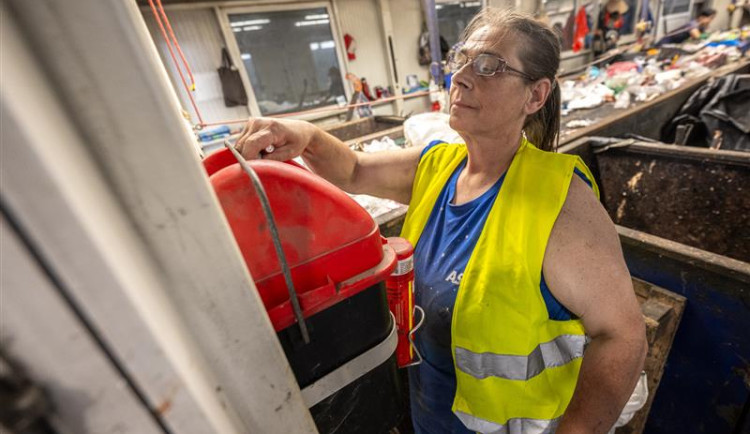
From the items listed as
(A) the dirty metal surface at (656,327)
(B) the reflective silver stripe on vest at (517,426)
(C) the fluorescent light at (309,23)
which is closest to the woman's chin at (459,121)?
(B) the reflective silver stripe on vest at (517,426)

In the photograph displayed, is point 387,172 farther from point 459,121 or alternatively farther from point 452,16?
point 452,16

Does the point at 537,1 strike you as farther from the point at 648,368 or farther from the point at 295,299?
the point at 295,299

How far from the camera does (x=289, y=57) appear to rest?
4.73 m

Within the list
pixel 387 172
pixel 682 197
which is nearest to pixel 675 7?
pixel 682 197

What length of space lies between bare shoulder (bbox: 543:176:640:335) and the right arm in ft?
1.75

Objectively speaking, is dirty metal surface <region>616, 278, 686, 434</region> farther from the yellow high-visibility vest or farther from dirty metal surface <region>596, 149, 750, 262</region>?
dirty metal surface <region>596, 149, 750, 262</region>

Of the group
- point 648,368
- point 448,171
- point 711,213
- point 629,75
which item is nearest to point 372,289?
point 448,171

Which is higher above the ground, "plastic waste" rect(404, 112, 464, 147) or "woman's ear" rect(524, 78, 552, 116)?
"woman's ear" rect(524, 78, 552, 116)

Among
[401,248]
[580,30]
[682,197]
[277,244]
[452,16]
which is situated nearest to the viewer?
[277,244]

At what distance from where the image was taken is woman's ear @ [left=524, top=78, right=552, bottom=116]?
2.76 ft

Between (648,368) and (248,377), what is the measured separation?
1479 mm

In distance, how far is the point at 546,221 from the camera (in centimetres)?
67

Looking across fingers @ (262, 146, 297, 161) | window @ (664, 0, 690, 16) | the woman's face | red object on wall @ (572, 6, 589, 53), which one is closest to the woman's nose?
the woman's face

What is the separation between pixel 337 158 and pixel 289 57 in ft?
14.7
